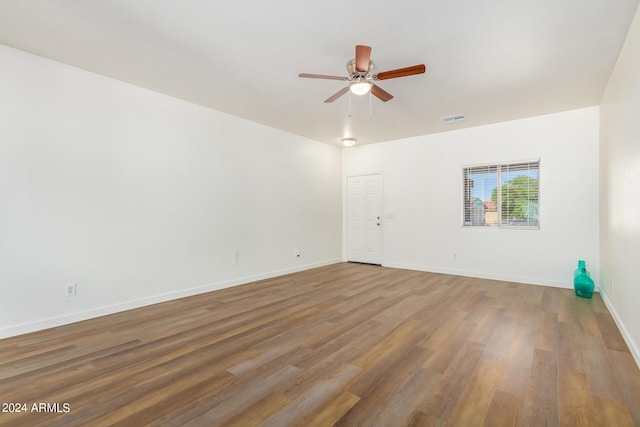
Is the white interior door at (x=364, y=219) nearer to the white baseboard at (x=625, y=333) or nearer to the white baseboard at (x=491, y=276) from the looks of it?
the white baseboard at (x=491, y=276)

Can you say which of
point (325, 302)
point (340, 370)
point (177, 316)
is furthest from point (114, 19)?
point (325, 302)

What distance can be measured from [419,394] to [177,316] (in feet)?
8.92

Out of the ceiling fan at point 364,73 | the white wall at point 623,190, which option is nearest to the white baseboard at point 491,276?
the white wall at point 623,190

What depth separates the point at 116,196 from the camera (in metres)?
3.60

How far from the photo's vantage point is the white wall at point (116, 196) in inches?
117

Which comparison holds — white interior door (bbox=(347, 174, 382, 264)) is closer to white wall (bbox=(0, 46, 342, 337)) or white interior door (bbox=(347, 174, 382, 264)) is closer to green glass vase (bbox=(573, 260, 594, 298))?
white wall (bbox=(0, 46, 342, 337))

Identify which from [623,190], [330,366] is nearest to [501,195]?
[623,190]

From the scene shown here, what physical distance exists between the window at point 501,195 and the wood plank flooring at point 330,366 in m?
1.66

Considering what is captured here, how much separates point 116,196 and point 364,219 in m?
4.89

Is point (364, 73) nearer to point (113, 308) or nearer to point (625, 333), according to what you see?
point (625, 333)

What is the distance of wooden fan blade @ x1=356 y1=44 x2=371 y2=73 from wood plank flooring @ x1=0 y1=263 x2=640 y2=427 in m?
2.49

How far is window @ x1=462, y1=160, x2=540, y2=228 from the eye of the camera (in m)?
5.01

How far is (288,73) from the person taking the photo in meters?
3.35

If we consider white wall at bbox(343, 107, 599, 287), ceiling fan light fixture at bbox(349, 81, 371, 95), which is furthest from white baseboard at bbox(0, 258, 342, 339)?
ceiling fan light fixture at bbox(349, 81, 371, 95)
